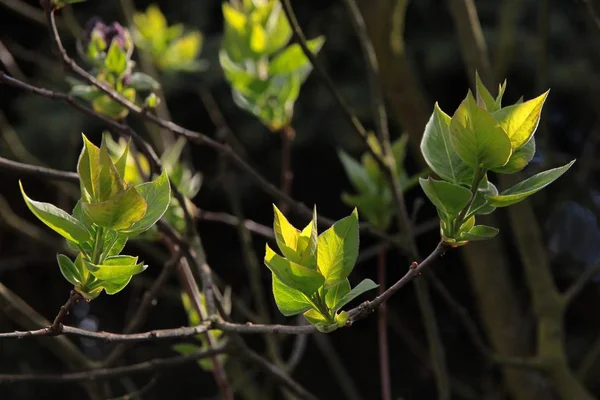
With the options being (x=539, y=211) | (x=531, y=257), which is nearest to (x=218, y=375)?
(x=531, y=257)

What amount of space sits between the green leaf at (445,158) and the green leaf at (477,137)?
0.03 metres

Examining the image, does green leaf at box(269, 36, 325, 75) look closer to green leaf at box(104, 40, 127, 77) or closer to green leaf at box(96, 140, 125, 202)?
green leaf at box(104, 40, 127, 77)

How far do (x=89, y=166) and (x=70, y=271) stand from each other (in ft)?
0.35

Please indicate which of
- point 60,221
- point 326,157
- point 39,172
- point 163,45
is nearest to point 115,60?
point 39,172

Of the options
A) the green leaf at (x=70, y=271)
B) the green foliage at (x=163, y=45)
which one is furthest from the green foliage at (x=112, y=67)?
the green foliage at (x=163, y=45)

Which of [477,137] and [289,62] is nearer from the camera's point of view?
[477,137]

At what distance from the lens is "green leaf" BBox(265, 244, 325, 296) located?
63 cm

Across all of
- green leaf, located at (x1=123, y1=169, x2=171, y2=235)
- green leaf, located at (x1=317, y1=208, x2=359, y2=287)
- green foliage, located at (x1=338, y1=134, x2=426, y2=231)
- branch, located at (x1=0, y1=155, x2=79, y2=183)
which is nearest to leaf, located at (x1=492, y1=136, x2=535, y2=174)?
green leaf, located at (x1=317, y1=208, x2=359, y2=287)

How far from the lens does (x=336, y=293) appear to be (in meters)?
0.68

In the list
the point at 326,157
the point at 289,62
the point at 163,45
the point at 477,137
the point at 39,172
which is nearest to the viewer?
the point at 477,137

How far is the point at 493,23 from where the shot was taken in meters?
3.05

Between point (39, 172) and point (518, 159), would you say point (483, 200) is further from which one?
point (39, 172)

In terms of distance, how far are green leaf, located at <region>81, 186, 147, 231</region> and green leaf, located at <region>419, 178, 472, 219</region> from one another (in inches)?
9.1

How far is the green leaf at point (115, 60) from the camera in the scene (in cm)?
102
